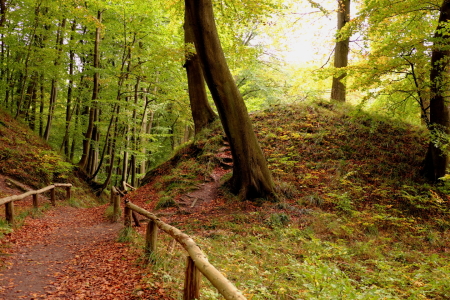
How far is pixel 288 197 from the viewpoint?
9.07 m

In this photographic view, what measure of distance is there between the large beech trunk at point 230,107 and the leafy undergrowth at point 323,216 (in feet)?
2.08

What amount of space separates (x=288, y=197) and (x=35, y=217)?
7598 millimetres

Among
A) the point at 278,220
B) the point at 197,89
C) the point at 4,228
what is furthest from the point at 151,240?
the point at 197,89

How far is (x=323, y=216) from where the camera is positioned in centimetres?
776

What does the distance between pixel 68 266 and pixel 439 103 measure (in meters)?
10.9

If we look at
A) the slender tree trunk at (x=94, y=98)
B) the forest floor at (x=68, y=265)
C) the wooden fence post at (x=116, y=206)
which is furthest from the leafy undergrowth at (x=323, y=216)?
the slender tree trunk at (x=94, y=98)

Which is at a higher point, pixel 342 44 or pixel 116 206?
pixel 342 44

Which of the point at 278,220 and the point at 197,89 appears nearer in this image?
the point at 278,220

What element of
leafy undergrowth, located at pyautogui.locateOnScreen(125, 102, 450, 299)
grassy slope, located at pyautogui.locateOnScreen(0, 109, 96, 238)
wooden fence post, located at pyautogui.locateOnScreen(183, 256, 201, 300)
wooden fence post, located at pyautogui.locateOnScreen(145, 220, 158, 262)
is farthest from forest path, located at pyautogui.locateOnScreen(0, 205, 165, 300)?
grassy slope, located at pyautogui.locateOnScreen(0, 109, 96, 238)

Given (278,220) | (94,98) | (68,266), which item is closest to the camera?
(68,266)

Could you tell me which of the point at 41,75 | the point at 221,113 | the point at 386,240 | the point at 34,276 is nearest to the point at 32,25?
the point at 41,75

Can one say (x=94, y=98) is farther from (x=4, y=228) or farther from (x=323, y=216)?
(x=323, y=216)

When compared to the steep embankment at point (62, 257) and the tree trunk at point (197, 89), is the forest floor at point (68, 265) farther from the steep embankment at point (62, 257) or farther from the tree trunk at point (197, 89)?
the tree trunk at point (197, 89)

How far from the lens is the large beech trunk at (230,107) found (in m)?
8.08
